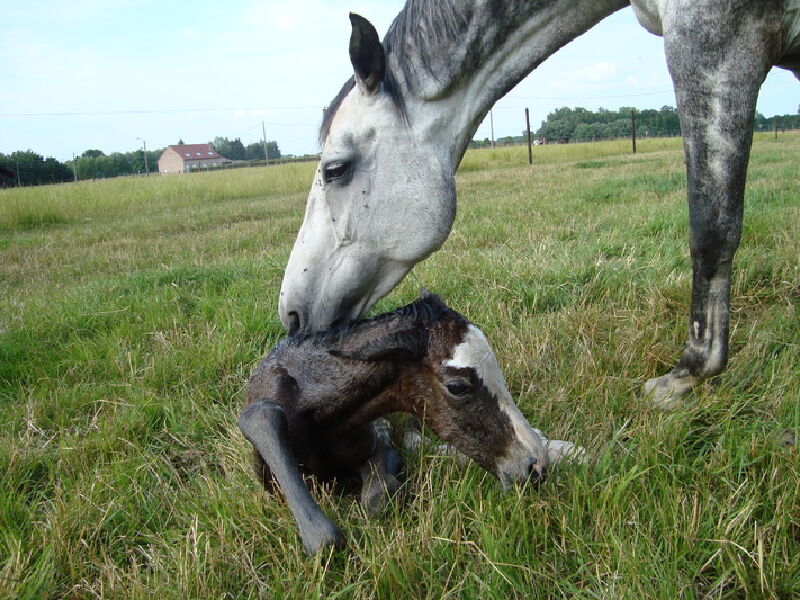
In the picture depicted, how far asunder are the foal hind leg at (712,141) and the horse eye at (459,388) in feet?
3.00

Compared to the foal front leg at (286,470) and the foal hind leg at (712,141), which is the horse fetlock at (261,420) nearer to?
the foal front leg at (286,470)

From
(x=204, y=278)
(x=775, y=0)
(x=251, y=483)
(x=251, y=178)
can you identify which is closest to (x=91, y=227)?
(x=204, y=278)

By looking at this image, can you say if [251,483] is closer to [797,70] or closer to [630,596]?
[630,596]

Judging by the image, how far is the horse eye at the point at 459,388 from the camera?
135cm

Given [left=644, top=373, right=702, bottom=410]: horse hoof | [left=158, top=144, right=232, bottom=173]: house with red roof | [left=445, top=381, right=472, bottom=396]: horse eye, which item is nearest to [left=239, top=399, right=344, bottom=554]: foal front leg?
[left=445, top=381, right=472, bottom=396]: horse eye

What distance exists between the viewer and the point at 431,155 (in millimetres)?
2064

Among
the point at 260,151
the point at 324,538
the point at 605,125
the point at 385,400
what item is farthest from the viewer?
the point at 260,151

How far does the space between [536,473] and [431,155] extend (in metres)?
1.17

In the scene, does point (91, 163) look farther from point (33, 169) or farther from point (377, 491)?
point (377, 491)

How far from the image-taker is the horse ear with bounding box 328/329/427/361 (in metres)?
1.37

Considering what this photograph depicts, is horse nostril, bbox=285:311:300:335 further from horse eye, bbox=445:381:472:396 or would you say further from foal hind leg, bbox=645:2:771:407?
foal hind leg, bbox=645:2:771:407

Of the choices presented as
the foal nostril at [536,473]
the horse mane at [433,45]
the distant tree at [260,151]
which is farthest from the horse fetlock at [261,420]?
the distant tree at [260,151]

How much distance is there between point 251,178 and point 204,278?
12050 mm

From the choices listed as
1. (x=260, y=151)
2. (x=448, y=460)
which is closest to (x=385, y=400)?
(x=448, y=460)
